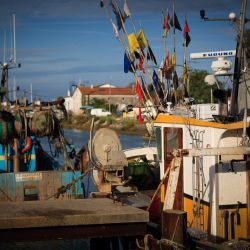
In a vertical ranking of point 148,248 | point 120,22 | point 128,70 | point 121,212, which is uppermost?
point 120,22

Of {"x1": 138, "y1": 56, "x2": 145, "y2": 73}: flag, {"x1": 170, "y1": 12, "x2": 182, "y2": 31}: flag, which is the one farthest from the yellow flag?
{"x1": 170, "y1": 12, "x2": 182, "y2": 31}: flag

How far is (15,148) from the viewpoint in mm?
17656

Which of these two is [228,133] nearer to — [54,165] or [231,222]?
[231,222]

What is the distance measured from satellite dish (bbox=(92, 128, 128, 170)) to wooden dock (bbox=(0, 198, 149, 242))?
3955 millimetres

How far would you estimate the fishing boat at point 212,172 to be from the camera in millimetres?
8312

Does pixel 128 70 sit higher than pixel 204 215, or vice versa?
pixel 128 70

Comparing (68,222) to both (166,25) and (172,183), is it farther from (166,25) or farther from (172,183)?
(166,25)

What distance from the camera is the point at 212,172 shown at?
376 inches

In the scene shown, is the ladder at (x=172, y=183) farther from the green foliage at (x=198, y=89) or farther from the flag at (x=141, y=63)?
the green foliage at (x=198, y=89)

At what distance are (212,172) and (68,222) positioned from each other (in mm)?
3067

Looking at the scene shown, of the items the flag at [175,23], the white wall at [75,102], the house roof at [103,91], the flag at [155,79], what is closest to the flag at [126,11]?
the flag at [175,23]

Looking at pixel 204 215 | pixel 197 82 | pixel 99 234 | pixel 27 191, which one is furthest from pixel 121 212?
pixel 197 82

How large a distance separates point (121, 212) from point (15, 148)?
10.2 m

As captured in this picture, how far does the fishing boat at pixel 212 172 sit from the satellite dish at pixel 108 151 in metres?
1.86
